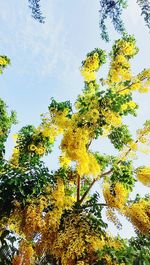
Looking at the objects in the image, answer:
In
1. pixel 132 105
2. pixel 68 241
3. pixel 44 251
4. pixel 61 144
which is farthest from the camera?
pixel 132 105

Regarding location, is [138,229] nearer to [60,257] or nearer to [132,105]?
[60,257]

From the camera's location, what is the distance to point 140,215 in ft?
26.9

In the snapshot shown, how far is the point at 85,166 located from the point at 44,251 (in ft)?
6.56

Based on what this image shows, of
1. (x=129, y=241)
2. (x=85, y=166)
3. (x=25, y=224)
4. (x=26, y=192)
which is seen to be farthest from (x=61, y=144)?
(x=129, y=241)

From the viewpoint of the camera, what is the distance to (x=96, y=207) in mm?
8164

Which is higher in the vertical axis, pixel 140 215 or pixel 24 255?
pixel 140 215

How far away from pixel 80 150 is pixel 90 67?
320 centimetres

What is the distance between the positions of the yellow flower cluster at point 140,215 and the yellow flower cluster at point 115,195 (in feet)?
0.70

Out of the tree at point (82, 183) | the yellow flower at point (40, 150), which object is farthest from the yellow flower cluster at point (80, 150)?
the yellow flower at point (40, 150)

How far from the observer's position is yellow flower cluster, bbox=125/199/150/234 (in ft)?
26.7

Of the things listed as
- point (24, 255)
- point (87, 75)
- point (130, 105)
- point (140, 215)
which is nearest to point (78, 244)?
point (24, 255)

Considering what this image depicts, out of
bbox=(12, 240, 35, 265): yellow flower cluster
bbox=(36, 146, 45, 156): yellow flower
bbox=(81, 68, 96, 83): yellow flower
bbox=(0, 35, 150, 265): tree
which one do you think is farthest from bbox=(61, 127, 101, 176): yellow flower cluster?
bbox=(81, 68, 96, 83): yellow flower

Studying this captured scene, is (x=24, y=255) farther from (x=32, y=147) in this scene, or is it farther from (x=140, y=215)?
(x=32, y=147)

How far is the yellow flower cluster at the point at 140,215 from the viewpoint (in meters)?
8.14
